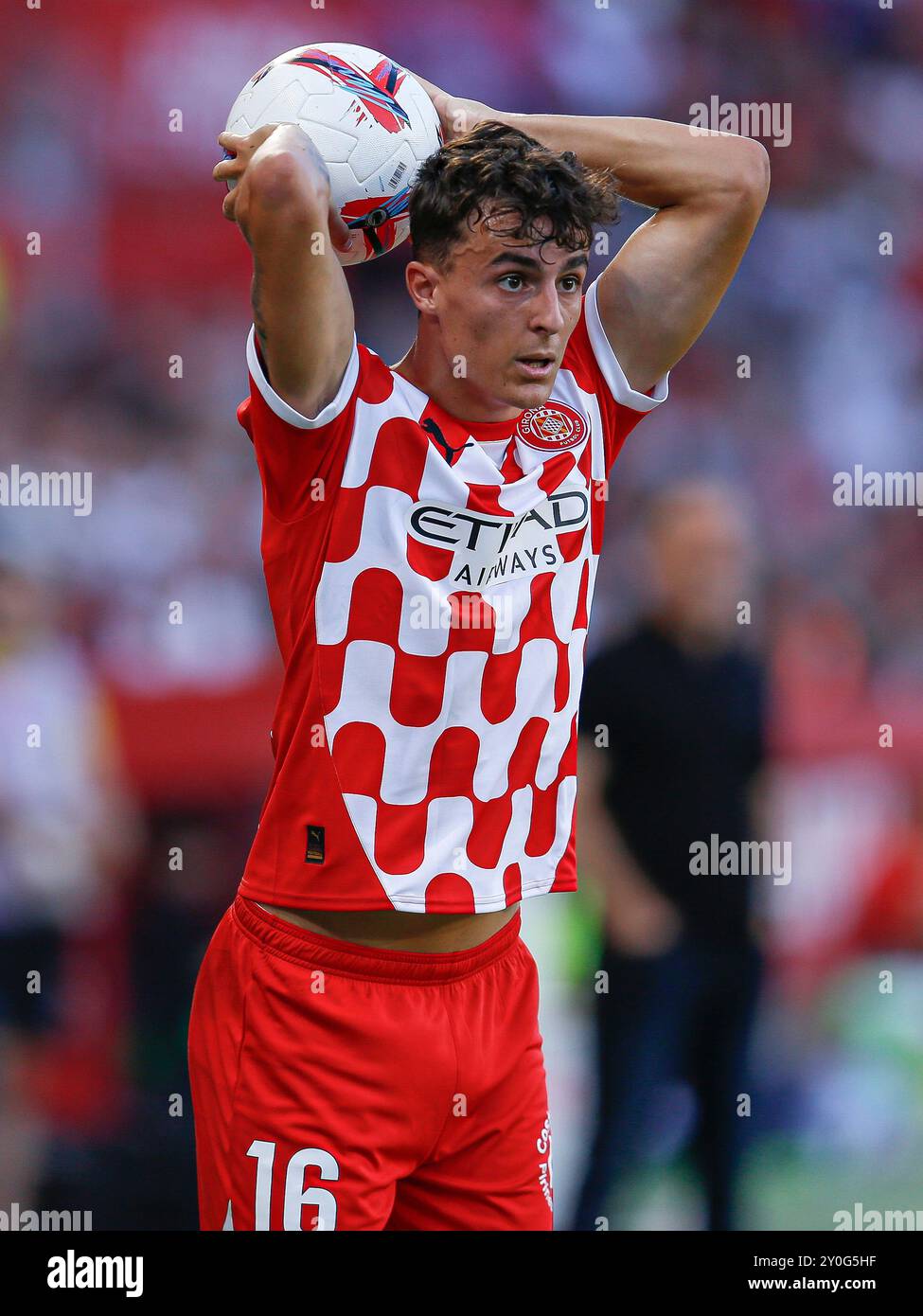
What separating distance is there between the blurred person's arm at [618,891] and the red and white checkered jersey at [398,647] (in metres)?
1.40

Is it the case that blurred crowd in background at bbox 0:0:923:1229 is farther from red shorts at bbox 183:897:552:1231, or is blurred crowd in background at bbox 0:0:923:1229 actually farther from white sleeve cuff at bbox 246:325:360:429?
white sleeve cuff at bbox 246:325:360:429

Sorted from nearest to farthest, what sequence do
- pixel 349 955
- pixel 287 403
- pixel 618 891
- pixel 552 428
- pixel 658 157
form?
pixel 287 403 → pixel 349 955 → pixel 552 428 → pixel 658 157 → pixel 618 891

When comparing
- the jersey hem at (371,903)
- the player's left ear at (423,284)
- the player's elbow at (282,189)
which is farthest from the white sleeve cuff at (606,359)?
the jersey hem at (371,903)

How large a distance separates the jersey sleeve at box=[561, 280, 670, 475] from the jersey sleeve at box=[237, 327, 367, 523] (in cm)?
41

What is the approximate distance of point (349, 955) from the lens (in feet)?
6.47

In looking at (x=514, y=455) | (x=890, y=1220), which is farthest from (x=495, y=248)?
(x=890, y=1220)

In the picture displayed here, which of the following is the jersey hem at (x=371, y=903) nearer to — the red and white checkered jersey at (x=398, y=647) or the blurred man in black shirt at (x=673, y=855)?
the red and white checkered jersey at (x=398, y=647)

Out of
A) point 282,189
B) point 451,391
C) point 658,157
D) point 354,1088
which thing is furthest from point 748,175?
point 354,1088

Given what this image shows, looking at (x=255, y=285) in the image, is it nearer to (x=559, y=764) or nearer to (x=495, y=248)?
(x=495, y=248)

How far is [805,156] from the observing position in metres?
4.02

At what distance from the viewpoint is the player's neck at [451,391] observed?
6.64 ft

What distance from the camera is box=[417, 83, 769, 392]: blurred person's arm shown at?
87.0 inches

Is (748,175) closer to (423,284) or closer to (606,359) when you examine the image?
(606,359)

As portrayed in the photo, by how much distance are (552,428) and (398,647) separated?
17.6 inches
